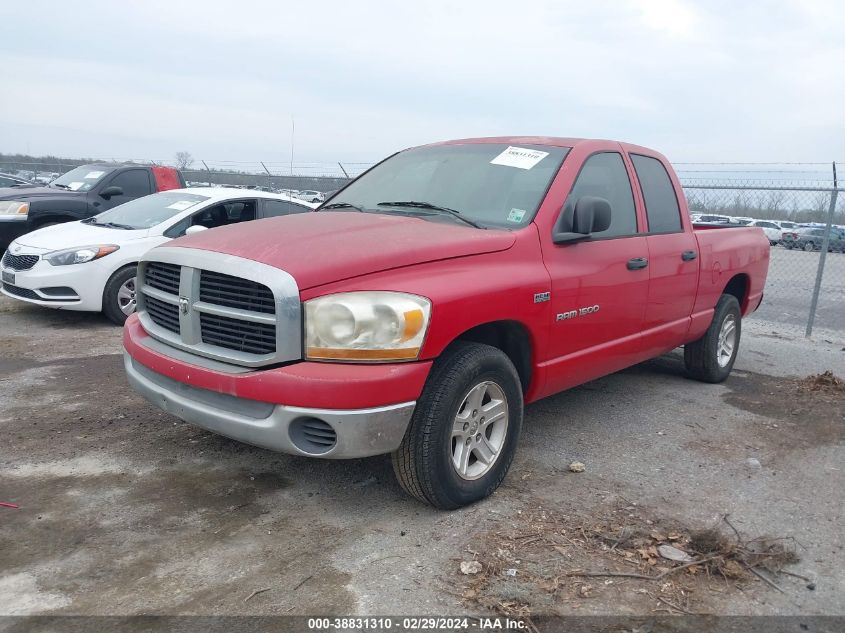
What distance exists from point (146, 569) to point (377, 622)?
40.0 inches

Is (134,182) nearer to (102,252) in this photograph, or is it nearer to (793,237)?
(102,252)

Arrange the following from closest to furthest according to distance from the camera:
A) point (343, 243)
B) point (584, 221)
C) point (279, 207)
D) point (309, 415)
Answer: point (309, 415)
point (343, 243)
point (584, 221)
point (279, 207)

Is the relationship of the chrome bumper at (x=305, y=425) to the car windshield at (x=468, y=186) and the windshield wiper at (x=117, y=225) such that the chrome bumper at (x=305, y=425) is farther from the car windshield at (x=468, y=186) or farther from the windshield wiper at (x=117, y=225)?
the windshield wiper at (x=117, y=225)

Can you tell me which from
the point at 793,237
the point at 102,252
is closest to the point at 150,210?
the point at 102,252

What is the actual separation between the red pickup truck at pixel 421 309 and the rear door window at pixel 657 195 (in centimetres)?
6

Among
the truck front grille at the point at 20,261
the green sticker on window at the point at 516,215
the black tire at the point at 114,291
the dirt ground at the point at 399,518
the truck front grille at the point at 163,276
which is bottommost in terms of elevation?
the dirt ground at the point at 399,518

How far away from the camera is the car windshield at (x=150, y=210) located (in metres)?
7.93

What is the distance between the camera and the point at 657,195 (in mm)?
5164

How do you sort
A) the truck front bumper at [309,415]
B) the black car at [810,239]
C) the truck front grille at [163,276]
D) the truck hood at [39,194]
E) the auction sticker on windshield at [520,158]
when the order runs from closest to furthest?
the truck front bumper at [309,415] → the truck front grille at [163,276] → the auction sticker on windshield at [520,158] → the truck hood at [39,194] → the black car at [810,239]

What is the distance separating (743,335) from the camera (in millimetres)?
8703

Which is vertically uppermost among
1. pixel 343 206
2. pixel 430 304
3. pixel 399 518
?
pixel 343 206

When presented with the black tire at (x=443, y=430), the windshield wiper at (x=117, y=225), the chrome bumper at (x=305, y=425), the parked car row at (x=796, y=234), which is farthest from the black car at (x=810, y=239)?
the chrome bumper at (x=305, y=425)

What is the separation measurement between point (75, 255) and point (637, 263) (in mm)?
5659

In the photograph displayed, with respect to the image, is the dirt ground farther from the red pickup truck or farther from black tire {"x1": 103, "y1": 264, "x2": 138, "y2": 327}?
black tire {"x1": 103, "y1": 264, "x2": 138, "y2": 327}
